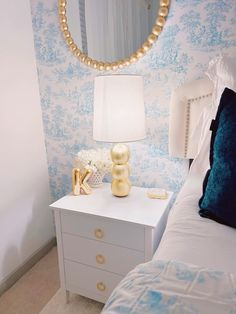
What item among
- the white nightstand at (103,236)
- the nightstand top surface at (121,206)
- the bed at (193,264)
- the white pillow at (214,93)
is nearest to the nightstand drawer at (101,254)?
the white nightstand at (103,236)

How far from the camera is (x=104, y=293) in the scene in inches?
53.8

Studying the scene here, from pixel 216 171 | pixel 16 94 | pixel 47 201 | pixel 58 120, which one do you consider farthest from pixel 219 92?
pixel 47 201

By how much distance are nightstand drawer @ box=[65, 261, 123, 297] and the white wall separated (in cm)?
46

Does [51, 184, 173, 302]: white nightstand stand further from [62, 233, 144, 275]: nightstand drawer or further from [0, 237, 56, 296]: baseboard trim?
[0, 237, 56, 296]: baseboard trim

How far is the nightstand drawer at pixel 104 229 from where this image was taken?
3.99ft

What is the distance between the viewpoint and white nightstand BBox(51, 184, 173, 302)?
4.00ft

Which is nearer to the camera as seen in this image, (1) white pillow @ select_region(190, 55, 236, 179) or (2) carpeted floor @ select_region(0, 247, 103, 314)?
(1) white pillow @ select_region(190, 55, 236, 179)

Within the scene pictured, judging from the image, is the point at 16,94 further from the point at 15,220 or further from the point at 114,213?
the point at 114,213

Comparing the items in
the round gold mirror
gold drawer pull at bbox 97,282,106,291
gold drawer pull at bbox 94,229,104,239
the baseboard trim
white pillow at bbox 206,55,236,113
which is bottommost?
the baseboard trim

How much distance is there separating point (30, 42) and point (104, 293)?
1.54 m

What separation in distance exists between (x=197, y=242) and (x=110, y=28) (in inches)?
48.4

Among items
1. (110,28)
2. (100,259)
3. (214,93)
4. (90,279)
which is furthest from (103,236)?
(110,28)

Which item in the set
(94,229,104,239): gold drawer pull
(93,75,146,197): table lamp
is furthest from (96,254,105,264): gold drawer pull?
(93,75,146,197): table lamp

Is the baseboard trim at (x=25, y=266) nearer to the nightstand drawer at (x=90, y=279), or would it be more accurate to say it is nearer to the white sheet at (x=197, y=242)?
the nightstand drawer at (x=90, y=279)
